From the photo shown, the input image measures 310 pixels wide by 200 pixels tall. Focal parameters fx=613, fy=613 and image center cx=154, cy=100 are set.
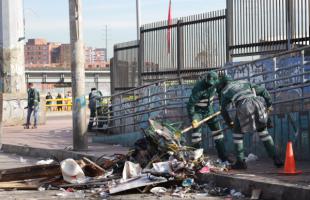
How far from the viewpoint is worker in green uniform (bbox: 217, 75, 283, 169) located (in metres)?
10.2

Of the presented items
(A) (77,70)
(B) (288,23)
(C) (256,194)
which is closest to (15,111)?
(A) (77,70)

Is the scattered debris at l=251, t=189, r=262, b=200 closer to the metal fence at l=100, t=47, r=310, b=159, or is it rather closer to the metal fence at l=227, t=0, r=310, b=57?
the metal fence at l=100, t=47, r=310, b=159

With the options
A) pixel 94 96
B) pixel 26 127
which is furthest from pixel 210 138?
pixel 26 127

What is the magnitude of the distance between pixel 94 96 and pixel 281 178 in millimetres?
12502

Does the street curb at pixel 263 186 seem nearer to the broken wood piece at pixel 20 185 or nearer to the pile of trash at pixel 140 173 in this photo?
the pile of trash at pixel 140 173

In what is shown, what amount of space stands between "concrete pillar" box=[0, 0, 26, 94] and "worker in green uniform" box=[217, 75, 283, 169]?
17.1m

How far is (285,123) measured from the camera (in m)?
11.6

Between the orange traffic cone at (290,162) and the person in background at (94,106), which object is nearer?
the orange traffic cone at (290,162)

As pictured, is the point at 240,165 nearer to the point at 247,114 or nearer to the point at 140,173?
the point at 247,114

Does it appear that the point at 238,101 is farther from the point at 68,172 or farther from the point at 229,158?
the point at 68,172

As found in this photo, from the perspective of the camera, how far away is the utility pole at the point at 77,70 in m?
14.5

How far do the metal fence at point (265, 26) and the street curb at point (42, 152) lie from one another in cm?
473

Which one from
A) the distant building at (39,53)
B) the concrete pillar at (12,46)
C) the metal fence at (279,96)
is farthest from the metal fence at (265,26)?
the distant building at (39,53)

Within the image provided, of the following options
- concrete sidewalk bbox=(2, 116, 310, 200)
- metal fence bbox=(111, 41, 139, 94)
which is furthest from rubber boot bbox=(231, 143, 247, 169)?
metal fence bbox=(111, 41, 139, 94)
